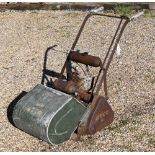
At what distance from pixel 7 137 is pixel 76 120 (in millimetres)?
1620

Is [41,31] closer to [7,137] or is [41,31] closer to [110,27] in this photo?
[110,27]

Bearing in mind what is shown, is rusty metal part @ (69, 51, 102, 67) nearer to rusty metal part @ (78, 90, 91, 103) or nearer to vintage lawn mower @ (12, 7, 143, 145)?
vintage lawn mower @ (12, 7, 143, 145)

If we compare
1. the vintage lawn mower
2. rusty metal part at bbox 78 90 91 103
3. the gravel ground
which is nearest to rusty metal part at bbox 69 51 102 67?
the vintage lawn mower

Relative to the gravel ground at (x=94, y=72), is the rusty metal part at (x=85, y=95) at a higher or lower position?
higher

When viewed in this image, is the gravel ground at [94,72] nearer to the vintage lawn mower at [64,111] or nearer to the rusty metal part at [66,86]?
the vintage lawn mower at [64,111]

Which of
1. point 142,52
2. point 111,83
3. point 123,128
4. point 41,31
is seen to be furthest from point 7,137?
point 41,31

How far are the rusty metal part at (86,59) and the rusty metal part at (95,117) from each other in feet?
1.98

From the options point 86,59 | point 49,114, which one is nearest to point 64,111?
point 49,114

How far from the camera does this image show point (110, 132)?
341 inches

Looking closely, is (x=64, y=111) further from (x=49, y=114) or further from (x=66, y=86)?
(x=66, y=86)

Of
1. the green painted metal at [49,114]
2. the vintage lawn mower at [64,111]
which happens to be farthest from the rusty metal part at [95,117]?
the green painted metal at [49,114]

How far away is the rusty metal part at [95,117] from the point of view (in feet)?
26.8

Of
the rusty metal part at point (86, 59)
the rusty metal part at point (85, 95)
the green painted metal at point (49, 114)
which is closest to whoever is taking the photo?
the green painted metal at point (49, 114)

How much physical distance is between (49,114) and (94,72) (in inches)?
164
